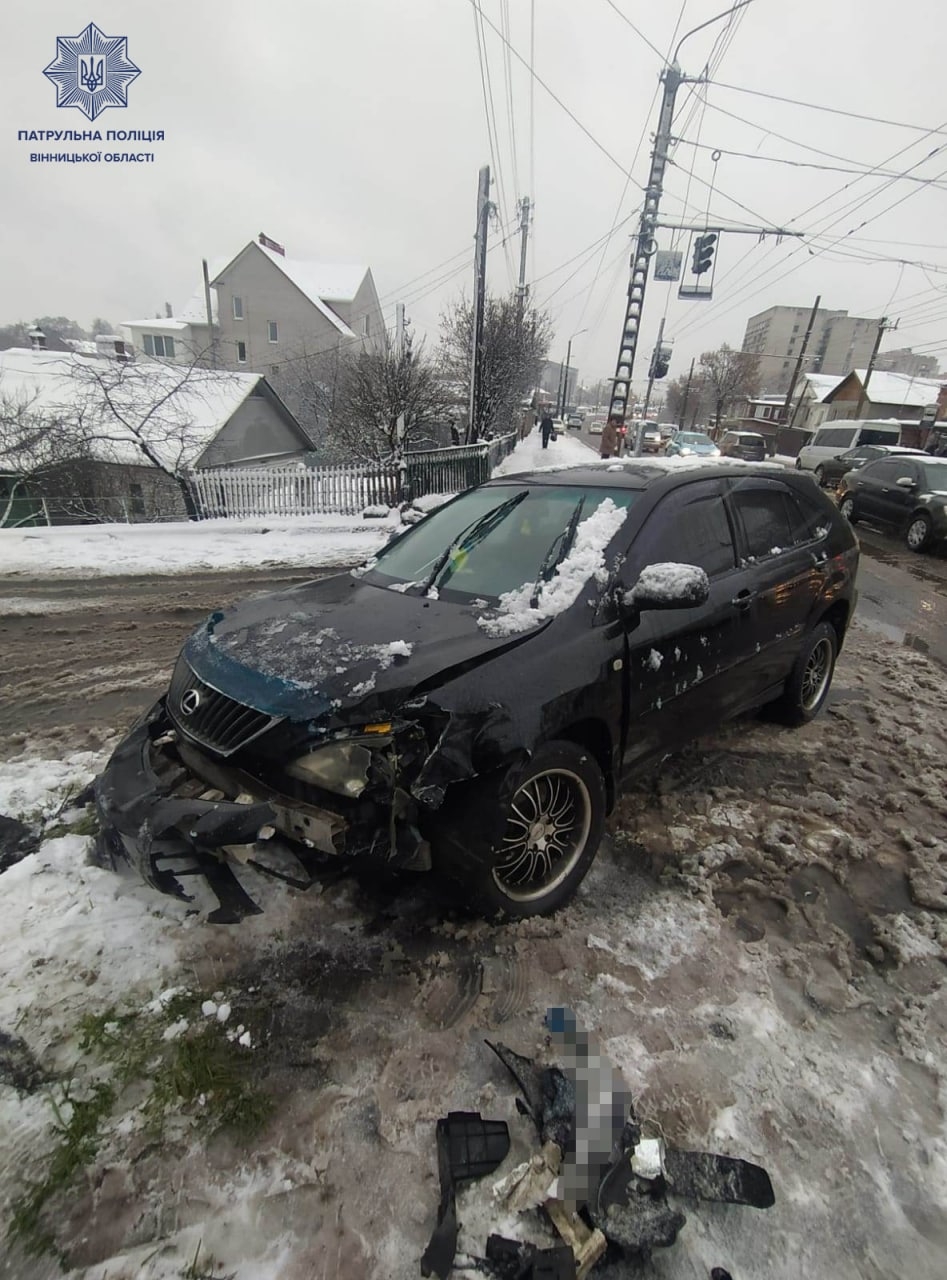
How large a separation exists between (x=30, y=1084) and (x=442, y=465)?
50.4 feet

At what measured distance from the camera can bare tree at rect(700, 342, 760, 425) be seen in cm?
5556

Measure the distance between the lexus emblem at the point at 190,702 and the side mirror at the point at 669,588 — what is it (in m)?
1.88

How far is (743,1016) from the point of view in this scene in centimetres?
217

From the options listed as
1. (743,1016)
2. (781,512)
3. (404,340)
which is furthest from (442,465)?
(743,1016)

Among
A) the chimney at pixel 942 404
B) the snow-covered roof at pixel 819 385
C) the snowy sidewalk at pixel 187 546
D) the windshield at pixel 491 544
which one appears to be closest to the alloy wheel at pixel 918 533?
the snowy sidewalk at pixel 187 546

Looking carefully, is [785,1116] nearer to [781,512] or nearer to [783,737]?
[783,737]

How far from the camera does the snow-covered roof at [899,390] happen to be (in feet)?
157

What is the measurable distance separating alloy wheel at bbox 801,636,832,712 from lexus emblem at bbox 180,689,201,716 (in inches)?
154

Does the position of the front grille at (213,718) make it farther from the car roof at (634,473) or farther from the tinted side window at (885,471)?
the tinted side window at (885,471)

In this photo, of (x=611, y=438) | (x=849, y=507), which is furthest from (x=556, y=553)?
(x=611, y=438)

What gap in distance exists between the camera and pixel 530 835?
2418 millimetres

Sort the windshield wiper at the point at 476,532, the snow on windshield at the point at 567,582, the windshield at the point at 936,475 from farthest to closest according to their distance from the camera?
the windshield at the point at 936,475 < the windshield wiper at the point at 476,532 < the snow on windshield at the point at 567,582

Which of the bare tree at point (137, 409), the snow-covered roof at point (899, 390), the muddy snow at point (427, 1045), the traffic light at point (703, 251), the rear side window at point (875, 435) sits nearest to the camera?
the muddy snow at point (427, 1045)

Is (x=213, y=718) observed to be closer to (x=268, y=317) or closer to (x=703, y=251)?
(x=703, y=251)
